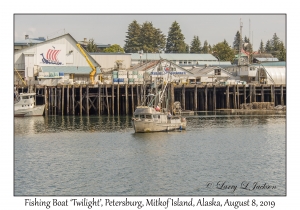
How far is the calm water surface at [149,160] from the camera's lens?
39.7 meters

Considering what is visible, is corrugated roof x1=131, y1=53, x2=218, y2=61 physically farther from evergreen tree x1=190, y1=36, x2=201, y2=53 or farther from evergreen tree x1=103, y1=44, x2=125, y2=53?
evergreen tree x1=190, y1=36, x2=201, y2=53

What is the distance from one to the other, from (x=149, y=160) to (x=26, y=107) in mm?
48027

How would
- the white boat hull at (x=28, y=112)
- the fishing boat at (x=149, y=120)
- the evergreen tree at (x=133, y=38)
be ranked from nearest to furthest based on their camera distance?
the fishing boat at (x=149, y=120), the white boat hull at (x=28, y=112), the evergreen tree at (x=133, y=38)

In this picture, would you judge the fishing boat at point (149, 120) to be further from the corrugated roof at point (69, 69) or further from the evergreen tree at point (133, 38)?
the evergreen tree at point (133, 38)

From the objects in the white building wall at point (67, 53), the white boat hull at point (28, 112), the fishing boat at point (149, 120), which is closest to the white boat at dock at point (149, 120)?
the fishing boat at point (149, 120)

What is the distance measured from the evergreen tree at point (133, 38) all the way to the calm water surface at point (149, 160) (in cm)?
10125

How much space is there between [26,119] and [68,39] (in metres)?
24.8

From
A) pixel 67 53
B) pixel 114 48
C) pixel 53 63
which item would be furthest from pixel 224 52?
pixel 53 63

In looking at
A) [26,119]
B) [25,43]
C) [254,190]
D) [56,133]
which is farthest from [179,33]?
[254,190]

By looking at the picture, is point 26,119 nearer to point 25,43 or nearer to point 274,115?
point 274,115

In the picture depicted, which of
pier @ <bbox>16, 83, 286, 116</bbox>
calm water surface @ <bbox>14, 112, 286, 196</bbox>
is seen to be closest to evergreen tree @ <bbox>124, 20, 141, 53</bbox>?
pier @ <bbox>16, 83, 286, 116</bbox>

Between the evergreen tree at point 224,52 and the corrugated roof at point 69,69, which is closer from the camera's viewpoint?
the corrugated roof at point 69,69

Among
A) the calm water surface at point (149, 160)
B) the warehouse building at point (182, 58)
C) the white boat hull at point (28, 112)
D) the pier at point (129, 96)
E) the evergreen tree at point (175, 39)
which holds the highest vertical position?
the evergreen tree at point (175, 39)

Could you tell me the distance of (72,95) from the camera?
316 feet
